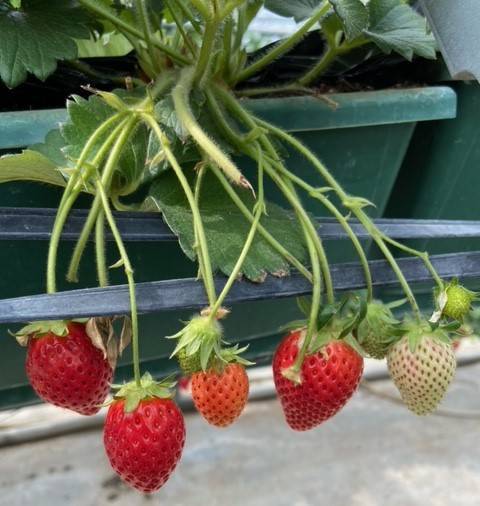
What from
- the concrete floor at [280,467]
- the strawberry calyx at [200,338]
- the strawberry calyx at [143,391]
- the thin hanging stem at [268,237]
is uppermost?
the thin hanging stem at [268,237]

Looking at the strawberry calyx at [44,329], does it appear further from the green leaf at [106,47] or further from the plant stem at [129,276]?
the green leaf at [106,47]

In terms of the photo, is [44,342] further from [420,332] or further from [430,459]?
[430,459]

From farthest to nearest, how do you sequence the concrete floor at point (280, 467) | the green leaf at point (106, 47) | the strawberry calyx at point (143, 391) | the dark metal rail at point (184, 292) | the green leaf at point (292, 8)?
the concrete floor at point (280, 467) < the green leaf at point (106, 47) < the green leaf at point (292, 8) < the strawberry calyx at point (143, 391) < the dark metal rail at point (184, 292)

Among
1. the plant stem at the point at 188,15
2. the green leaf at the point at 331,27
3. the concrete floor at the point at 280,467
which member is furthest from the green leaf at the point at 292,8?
the concrete floor at the point at 280,467

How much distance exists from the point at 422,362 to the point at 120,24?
0.38 m

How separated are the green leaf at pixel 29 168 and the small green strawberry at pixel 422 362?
280mm

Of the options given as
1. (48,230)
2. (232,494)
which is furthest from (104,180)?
(232,494)

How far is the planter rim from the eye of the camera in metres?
0.67

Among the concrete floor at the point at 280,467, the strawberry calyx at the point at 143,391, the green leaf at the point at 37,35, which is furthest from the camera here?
the concrete floor at the point at 280,467

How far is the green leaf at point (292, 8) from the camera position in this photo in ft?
2.43

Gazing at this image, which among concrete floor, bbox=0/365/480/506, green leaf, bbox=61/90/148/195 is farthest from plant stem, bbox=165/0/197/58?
concrete floor, bbox=0/365/480/506

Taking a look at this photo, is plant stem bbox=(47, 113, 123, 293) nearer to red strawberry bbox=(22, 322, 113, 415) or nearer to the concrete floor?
red strawberry bbox=(22, 322, 113, 415)

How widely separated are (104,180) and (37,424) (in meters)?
1.61

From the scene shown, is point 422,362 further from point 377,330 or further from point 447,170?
point 447,170
